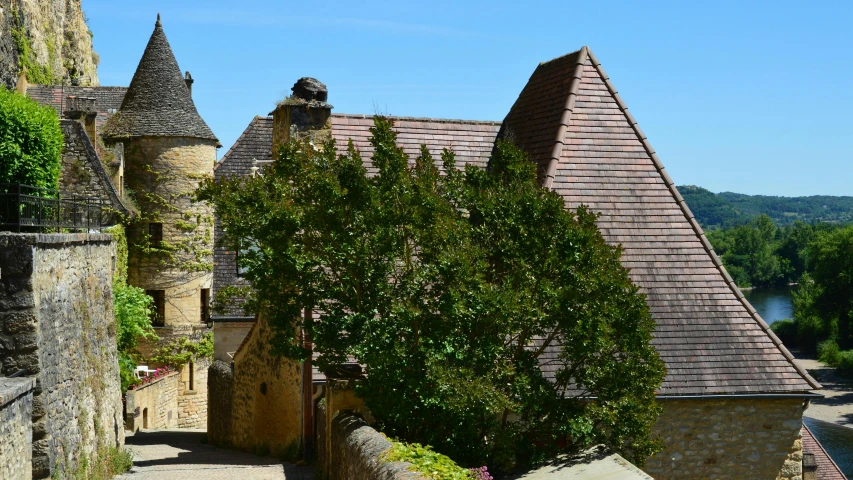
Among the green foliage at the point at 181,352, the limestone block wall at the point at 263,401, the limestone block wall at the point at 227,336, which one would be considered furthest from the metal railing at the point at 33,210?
the green foliage at the point at 181,352

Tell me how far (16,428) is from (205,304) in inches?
800

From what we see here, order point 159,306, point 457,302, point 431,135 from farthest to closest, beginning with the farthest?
1. point 159,306
2. point 431,135
3. point 457,302

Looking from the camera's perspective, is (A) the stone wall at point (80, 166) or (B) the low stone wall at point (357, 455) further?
(A) the stone wall at point (80, 166)

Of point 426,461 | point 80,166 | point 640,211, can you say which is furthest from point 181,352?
point 426,461

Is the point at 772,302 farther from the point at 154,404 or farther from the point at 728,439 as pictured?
the point at 728,439

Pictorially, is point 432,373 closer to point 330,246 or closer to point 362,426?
point 362,426

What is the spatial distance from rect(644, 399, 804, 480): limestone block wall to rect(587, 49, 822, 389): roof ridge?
661 millimetres

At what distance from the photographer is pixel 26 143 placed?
15.1m

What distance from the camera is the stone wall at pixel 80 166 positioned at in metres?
24.7

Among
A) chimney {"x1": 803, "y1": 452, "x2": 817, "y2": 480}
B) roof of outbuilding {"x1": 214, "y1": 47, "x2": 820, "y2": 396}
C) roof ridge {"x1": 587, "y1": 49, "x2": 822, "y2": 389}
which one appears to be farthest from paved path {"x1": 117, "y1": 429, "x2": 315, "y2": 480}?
chimney {"x1": 803, "y1": 452, "x2": 817, "y2": 480}

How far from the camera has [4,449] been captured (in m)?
10.7

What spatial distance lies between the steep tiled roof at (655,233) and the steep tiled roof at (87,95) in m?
22.6

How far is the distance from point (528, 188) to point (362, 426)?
321cm

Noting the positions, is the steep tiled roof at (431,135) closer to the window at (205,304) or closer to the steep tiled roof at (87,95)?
the window at (205,304)
